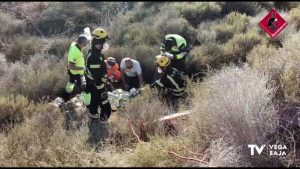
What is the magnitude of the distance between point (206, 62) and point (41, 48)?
4.79 meters

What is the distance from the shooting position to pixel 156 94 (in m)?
8.12

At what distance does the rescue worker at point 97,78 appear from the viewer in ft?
24.7

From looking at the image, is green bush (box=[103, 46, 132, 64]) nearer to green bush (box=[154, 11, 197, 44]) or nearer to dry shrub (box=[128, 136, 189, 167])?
green bush (box=[154, 11, 197, 44])

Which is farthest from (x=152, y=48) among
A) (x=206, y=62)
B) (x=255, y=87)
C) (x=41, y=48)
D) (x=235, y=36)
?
(x=255, y=87)

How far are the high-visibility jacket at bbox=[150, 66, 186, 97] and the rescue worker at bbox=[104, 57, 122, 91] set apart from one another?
5.37 ft

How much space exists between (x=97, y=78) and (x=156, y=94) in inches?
48.3

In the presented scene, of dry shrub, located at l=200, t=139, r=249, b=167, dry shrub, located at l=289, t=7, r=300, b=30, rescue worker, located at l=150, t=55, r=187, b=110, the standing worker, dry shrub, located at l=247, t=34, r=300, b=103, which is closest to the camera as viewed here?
dry shrub, located at l=200, t=139, r=249, b=167

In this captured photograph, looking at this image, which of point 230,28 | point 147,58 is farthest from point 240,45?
point 147,58

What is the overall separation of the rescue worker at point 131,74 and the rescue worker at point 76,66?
135cm

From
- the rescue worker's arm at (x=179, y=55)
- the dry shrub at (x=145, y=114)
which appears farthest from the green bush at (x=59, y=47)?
the dry shrub at (x=145, y=114)

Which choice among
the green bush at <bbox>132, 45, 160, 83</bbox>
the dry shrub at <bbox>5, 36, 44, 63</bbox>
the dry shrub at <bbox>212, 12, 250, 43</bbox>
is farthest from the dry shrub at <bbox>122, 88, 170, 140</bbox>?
the dry shrub at <bbox>212, 12, 250, 43</bbox>

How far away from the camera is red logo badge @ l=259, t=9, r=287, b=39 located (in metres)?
8.04

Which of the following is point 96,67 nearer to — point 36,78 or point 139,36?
point 36,78

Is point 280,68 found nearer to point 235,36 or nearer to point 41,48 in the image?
point 235,36
